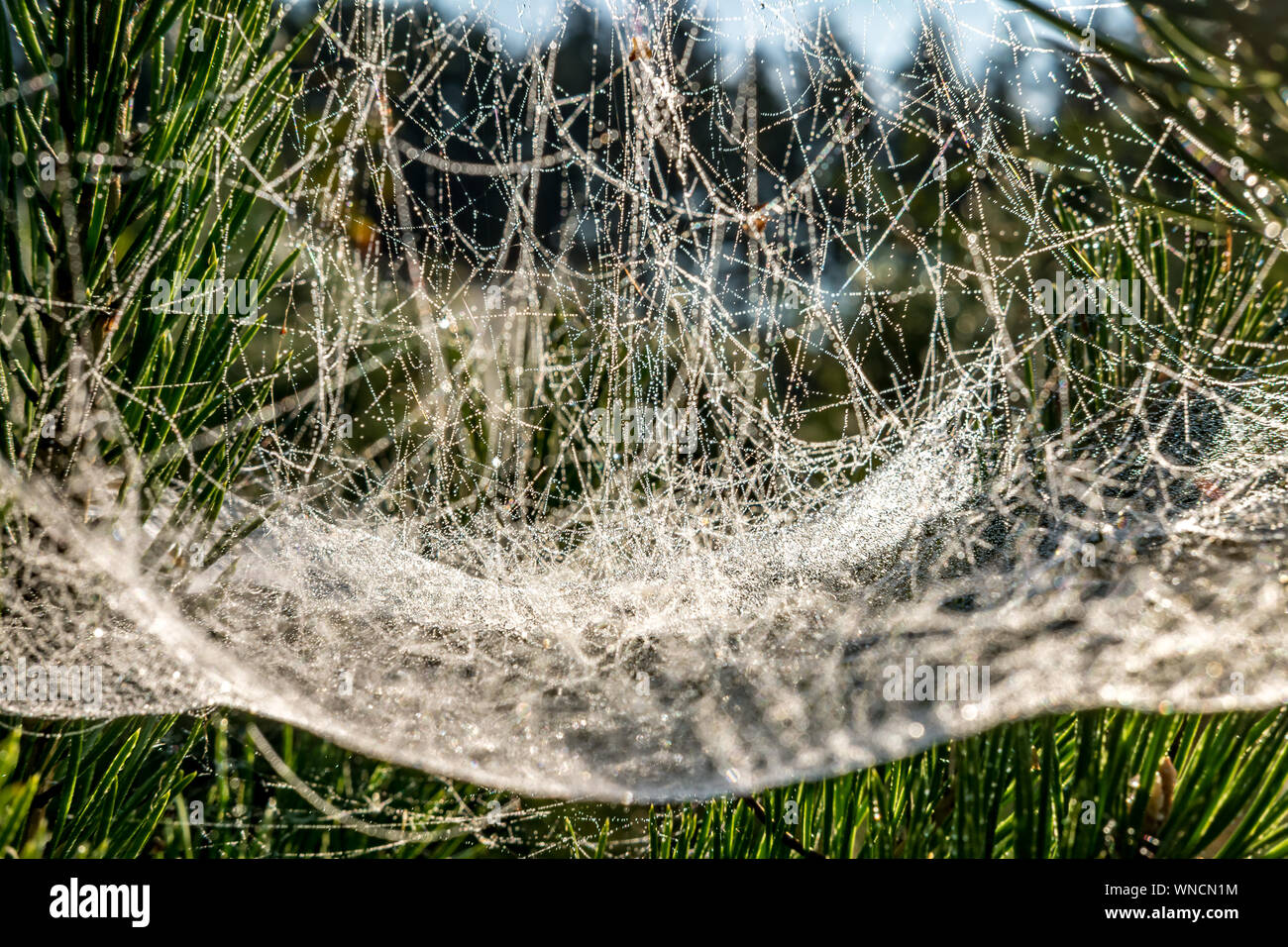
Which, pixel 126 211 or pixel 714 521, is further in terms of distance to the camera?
pixel 714 521

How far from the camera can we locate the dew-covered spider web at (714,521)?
43 cm

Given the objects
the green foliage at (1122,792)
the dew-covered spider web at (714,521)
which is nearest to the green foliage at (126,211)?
the dew-covered spider web at (714,521)

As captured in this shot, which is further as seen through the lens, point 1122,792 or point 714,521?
point 714,521

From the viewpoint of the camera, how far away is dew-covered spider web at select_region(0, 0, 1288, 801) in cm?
43

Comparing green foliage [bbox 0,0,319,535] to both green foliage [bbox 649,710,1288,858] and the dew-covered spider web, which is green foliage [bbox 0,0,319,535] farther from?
green foliage [bbox 649,710,1288,858]

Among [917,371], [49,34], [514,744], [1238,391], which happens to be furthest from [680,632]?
[917,371]

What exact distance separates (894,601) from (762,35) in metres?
0.68

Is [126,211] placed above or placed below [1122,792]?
A: above

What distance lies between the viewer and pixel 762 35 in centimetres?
89

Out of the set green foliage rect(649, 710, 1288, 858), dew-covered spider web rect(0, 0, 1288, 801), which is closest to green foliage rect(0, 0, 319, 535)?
dew-covered spider web rect(0, 0, 1288, 801)

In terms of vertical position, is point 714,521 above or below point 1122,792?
above

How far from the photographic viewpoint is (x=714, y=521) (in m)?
0.90

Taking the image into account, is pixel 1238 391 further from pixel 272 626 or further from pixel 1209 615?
pixel 272 626

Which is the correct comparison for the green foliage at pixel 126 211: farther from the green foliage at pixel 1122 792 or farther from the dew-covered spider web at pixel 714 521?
the green foliage at pixel 1122 792
